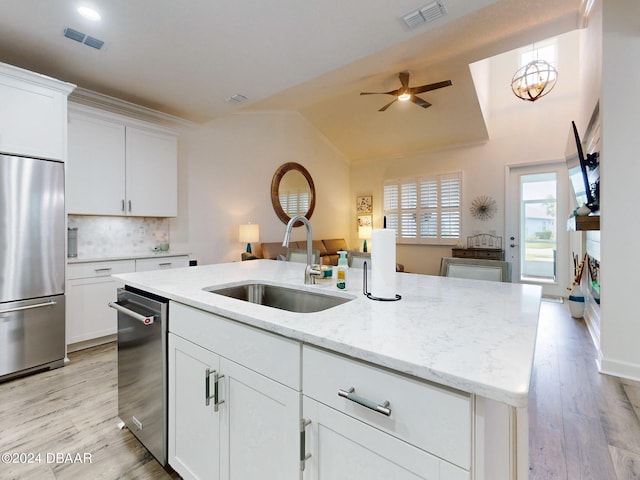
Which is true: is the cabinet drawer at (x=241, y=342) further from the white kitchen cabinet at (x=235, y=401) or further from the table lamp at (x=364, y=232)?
the table lamp at (x=364, y=232)

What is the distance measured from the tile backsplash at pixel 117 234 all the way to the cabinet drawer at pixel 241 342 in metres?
2.66

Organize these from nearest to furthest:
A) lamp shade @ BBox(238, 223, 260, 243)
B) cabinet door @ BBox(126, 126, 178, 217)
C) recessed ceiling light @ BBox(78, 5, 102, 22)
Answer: recessed ceiling light @ BBox(78, 5, 102, 22), cabinet door @ BBox(126, 126, 178, 217), lamp shade @ BBox(238, 223, 260, 243)

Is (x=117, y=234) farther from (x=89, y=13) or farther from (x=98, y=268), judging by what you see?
(x=89, y=13)

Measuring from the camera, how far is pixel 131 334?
1.65 metres

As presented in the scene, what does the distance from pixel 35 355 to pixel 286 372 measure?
109 inches

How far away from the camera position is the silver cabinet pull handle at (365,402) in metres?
0.72

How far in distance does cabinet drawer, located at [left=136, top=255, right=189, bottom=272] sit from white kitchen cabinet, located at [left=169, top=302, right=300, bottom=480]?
2.21 meters

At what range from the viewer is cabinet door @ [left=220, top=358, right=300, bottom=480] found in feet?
3.10

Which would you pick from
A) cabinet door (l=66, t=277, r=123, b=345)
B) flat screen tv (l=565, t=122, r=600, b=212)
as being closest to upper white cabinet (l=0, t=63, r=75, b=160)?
cabinet door (l=66, t=277, r=123, b=345)

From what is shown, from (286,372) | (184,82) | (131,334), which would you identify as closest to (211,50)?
(184,82)

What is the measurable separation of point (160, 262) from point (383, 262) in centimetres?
302

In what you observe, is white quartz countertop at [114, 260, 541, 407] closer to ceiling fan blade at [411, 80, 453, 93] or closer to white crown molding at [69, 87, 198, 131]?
white crown molding at [69, 87, 198, 131]

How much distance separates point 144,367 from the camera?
1.57 metres

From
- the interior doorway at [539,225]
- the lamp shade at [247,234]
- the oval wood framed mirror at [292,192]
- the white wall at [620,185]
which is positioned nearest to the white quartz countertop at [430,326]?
the white wall at [620,185]
